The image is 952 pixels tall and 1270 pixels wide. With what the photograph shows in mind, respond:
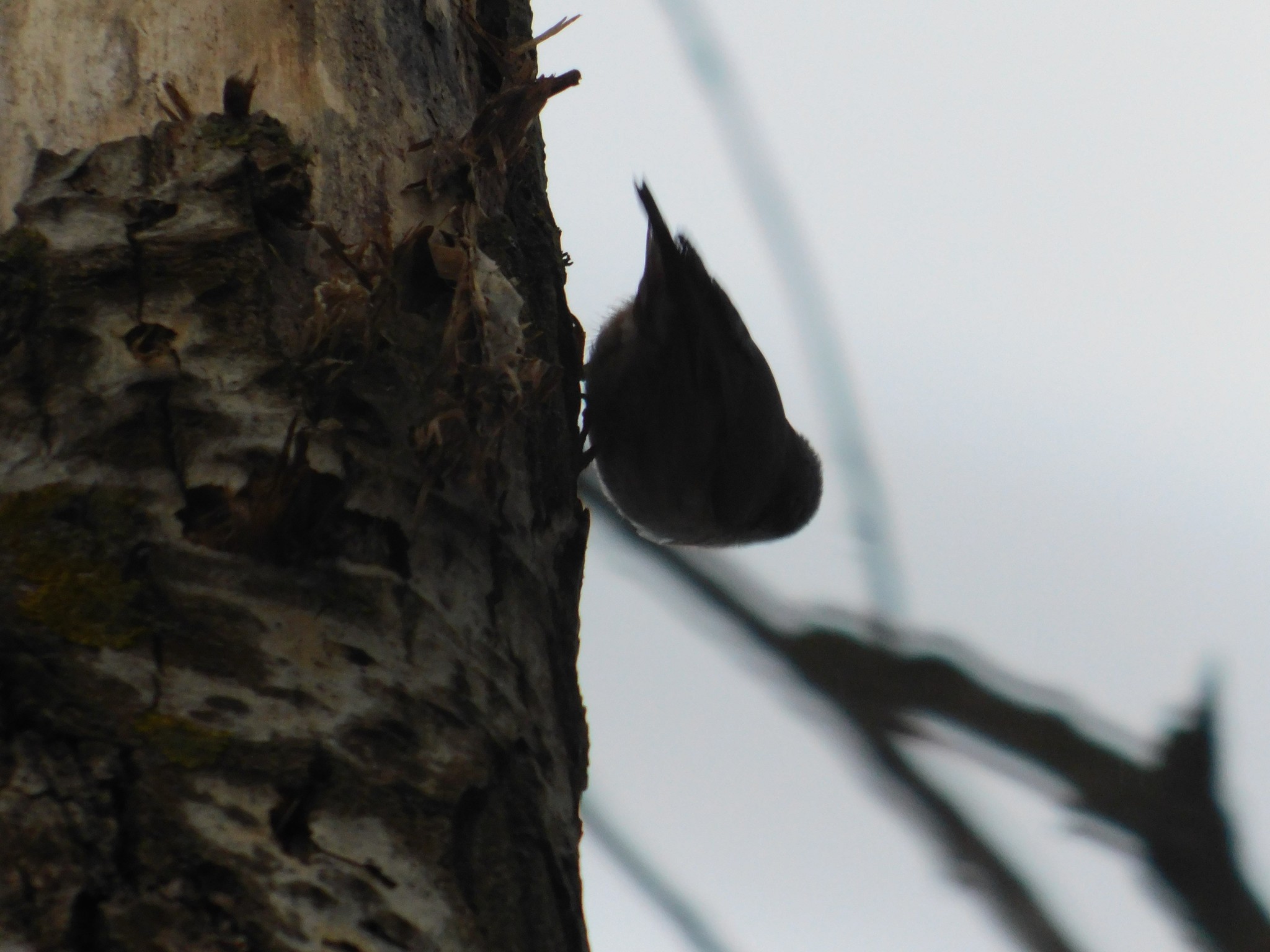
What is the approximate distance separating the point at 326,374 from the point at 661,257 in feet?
7.82

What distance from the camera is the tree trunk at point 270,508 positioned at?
125cm

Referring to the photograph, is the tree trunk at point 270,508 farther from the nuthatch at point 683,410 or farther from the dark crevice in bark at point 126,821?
the nuthatch at point 683,410

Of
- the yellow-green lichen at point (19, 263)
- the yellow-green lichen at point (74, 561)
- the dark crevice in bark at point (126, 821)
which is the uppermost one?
the yellow-green lichen at point (19, 263)

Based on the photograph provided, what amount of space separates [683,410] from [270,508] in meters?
2.68

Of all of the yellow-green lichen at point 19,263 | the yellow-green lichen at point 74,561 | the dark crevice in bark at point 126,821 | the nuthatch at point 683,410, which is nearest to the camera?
the dark crevice in bark at point 126,821

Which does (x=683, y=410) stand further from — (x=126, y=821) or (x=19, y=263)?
(x=126, y=821)

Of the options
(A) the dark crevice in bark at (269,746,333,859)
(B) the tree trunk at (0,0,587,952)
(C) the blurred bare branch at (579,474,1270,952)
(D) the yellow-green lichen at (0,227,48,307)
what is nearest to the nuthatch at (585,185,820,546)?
(B) the tree trunk at (0,0,587,952)

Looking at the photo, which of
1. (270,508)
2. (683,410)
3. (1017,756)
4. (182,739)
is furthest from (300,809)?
(683,410)

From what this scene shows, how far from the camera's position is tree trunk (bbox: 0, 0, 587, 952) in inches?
49.3

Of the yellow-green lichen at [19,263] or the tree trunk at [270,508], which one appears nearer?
the tree trunk at [270,508]

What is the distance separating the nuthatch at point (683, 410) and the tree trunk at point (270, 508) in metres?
1.90

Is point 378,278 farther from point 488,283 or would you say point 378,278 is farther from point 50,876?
point 50,876

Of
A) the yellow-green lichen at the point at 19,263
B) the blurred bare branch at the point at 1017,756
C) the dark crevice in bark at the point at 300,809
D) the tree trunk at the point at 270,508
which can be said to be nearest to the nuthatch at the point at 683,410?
the tree trunk at the point at 270,508

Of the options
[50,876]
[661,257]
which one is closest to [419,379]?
[50,876]
